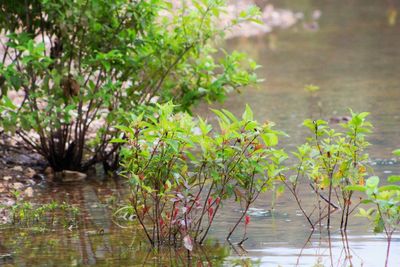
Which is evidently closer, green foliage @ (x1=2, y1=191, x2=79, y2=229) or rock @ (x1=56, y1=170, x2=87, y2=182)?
green foliage @ (x1=2, y1=191, x2=79, y2=229)

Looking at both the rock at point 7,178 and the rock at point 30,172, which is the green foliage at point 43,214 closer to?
the rock at point 7,178

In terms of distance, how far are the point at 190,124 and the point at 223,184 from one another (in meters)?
0.40

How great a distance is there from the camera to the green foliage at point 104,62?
7.32 m

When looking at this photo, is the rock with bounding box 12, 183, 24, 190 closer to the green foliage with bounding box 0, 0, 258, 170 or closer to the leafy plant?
the green foliage with bounding box 0, 0, 258, 170

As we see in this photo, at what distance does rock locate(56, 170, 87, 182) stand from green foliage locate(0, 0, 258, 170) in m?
0.14

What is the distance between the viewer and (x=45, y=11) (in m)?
7.36

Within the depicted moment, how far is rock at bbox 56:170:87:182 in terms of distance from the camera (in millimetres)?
7953

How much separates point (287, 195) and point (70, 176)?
195cm

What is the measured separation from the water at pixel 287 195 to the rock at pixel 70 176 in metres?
0.16

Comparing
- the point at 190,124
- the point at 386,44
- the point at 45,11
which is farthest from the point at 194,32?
the point at 386,44

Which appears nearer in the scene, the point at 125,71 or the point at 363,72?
the point at 125,71

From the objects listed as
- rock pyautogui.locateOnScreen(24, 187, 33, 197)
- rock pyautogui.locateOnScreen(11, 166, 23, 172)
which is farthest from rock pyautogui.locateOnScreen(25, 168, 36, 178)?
rock pyautogui.locateOnScreen(24, 187, 33, 197)

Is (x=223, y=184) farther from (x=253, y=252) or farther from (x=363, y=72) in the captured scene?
(x=363, y=72)

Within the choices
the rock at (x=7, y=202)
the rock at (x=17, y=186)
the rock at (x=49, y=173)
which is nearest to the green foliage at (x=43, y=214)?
the rock at (x=7, y=202)
